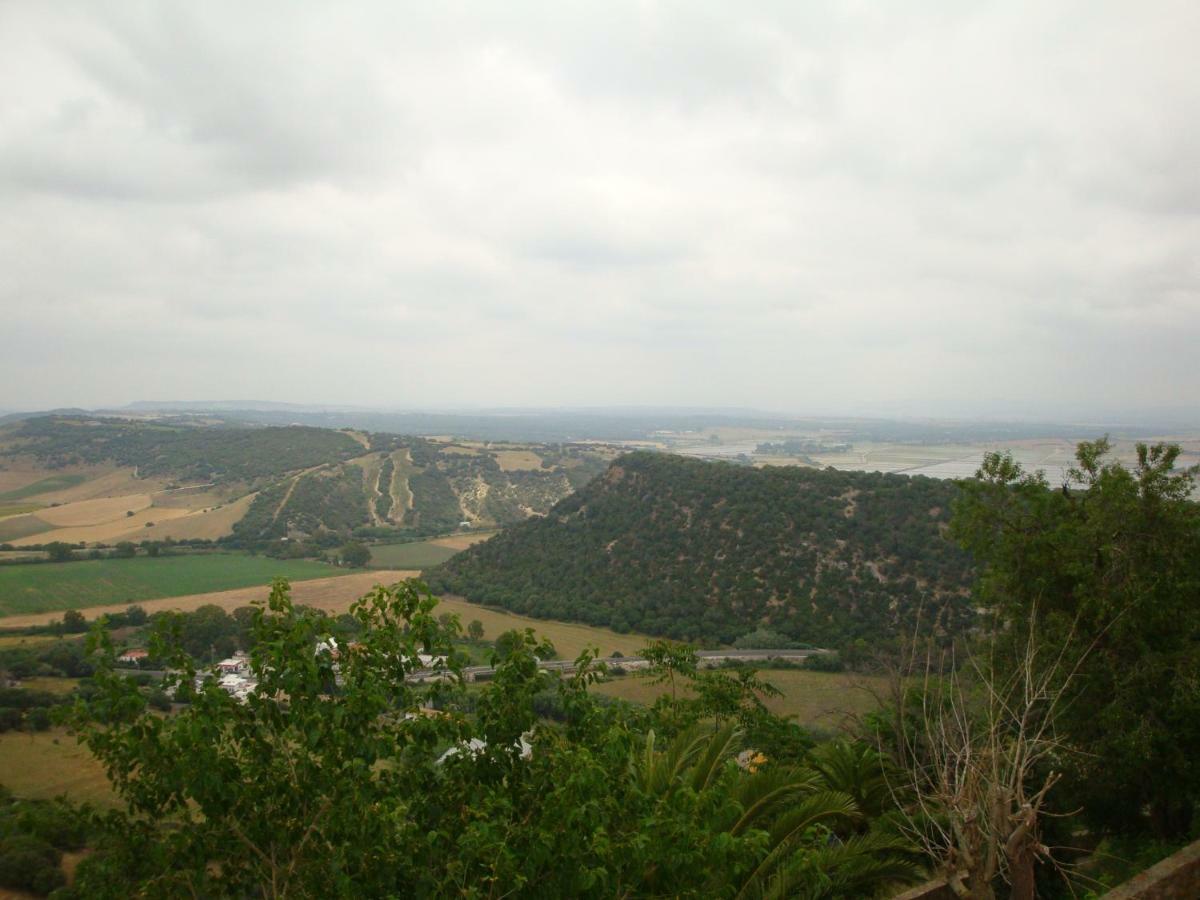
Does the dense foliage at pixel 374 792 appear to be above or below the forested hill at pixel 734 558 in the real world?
above

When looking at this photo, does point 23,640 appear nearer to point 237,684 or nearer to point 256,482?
point 237,684

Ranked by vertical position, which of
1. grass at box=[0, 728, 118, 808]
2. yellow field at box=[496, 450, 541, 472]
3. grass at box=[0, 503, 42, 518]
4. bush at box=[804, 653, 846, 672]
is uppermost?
yellow field at box=[496, 450, 541, 472]

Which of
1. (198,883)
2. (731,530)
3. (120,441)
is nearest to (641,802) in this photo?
(198,883)

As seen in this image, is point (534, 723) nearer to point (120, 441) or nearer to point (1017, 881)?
point (1017, 881)

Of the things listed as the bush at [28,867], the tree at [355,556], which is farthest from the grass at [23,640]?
the bush at [28,867]

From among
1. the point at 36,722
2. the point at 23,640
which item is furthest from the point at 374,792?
the point at 23,640

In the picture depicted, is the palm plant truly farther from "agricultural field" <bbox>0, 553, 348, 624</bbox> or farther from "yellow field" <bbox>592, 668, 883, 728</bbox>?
"agricultural field" <bbox>0, 553, 348, 624</bbox>

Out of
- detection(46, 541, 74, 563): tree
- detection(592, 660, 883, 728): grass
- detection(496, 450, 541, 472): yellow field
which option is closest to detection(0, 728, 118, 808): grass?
detection(592, 660, 883, 728): grass

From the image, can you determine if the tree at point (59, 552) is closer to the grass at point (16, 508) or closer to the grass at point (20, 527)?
the grass at point (20, 527)
